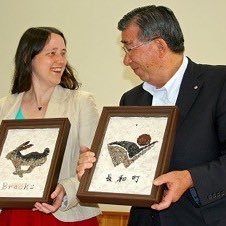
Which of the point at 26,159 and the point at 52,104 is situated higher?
the point at 52,104

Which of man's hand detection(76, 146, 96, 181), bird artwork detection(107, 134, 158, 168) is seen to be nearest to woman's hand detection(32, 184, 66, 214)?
man's hand detection(76, 146, 96, 181)

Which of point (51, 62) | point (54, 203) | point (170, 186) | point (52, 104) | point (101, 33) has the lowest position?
point (54, 203)

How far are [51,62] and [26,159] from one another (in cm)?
62

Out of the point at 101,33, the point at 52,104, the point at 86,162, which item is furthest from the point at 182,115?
the point at 101,33

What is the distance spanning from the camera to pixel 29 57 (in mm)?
2461

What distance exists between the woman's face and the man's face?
0.57m

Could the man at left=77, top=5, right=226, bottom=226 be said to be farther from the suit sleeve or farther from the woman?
the woman

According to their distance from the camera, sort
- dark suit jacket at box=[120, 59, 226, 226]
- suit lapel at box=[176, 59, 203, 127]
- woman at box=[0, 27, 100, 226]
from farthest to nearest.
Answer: woman at box=[0, 27, 100, 226] < suit lapel at box=[176, 59, 203, 127] < dark suit jacket at box=[120, 59, 226, 226]

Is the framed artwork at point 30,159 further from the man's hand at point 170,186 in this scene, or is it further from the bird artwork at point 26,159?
the man's hand at point 170,186

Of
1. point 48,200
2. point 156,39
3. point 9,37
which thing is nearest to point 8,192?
point 48,200

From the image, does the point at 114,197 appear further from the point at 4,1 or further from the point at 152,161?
the point at 4,1

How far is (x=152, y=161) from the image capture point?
1658 mm

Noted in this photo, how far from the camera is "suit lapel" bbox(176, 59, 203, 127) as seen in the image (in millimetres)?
1830

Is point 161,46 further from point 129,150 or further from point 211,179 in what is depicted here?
point 211,179
